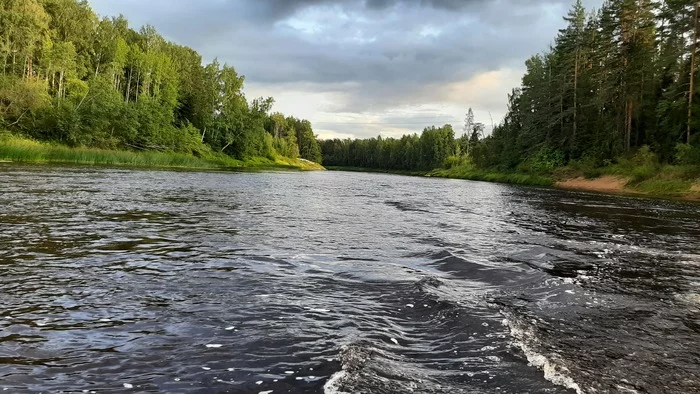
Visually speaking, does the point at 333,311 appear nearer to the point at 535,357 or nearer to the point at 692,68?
the point at 535,357

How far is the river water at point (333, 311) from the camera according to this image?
438 cm

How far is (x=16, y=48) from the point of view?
63750 mm

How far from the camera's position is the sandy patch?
45.8 metres

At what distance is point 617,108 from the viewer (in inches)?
2181

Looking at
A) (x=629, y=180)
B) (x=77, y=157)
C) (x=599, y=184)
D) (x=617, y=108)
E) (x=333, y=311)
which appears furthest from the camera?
(x=617, y=108)

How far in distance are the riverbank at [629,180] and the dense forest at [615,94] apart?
1805 mm

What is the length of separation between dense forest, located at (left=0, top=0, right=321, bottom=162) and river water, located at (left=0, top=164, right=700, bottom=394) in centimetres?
5449

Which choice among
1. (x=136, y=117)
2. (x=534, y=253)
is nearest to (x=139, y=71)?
(x=136, y=117)

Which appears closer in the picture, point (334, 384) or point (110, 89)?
point (334, 384)

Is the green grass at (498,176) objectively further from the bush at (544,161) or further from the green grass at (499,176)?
the bush at (544,161)

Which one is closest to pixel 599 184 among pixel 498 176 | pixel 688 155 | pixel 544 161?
pixel 688 155

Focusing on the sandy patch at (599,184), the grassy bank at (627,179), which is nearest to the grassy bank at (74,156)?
the grassy bank at (627,179)

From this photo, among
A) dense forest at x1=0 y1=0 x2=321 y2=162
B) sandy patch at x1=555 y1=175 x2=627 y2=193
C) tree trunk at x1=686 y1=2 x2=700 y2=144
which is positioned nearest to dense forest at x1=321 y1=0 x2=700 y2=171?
tree trunk at x1=686 y1=2 x2=700 y2=144

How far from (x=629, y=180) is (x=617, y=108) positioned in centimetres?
1501
